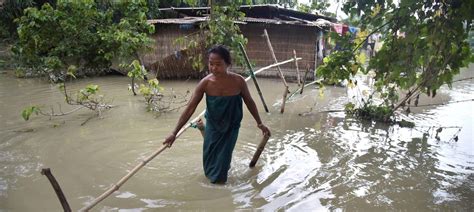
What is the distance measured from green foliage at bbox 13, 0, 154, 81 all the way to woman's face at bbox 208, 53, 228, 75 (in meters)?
5.46

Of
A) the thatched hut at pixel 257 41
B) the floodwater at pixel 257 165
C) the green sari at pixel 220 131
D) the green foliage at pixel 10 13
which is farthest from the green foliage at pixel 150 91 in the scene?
the green foliage at pixel 10 13

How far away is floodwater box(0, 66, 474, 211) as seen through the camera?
3369 mm

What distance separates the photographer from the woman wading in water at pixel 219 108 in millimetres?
3164

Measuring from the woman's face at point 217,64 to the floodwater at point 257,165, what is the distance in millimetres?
1155

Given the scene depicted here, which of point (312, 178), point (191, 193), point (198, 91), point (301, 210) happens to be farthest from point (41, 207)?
point (312, 178)

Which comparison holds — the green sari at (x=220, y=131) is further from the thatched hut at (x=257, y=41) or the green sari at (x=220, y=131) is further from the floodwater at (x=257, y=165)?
the thatched hut at (x=257, y=41)

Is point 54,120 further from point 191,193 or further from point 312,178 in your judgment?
point 312,178

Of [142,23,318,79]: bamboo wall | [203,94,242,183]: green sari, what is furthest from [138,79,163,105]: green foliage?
[203,94,242,183]: green sari

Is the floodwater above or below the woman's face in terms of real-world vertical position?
below

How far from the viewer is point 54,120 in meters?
5.96

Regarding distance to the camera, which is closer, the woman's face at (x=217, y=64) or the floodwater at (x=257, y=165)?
the woman's face at (x=217, y=64)

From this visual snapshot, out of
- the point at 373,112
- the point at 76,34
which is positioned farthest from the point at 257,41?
the point at 373,112

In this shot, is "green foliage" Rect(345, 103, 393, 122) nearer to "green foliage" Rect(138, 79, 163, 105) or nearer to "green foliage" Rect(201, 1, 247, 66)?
"green foliage" Rect(201, 1, 247, 66)

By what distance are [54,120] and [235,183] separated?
12.2ft
